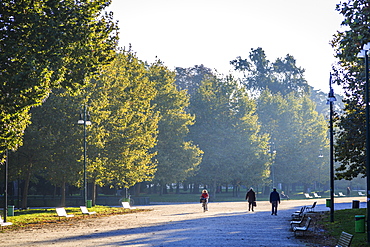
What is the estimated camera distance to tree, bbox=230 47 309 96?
126 m

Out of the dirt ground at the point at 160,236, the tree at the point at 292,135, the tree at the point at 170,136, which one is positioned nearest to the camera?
the dirt ground at the point at 160,236

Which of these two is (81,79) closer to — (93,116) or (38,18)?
(38,18)

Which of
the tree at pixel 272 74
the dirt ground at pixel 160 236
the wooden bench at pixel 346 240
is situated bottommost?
the dirt ground at pixel 160 236

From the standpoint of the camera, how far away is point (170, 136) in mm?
69875

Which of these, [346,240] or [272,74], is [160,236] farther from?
[272,74]

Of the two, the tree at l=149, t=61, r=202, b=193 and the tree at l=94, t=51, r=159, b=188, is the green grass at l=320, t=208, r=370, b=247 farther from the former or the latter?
the tree at l=149, t=61, r=202, b=193

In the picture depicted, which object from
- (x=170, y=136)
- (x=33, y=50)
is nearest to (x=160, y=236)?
(x=33, y=50)

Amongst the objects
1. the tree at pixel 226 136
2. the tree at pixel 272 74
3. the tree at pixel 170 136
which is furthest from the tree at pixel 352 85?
the tree at pixel 272 74

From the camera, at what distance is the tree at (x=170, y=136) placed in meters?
68.8

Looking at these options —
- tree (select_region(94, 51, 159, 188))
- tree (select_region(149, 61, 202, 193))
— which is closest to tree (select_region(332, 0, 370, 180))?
tree (select_region(94, 51, 159, 188))

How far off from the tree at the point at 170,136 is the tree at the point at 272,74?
57329 millimetres

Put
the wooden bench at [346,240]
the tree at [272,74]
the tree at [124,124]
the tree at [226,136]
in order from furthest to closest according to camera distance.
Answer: the tree at [272,74] < the tree at [226,136] < the tree at [124,124] < the wooden bench at [346,240]

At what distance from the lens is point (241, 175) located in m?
76.5

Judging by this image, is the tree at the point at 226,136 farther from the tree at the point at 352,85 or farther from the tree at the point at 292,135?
the tree at the point at 352,85
